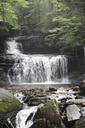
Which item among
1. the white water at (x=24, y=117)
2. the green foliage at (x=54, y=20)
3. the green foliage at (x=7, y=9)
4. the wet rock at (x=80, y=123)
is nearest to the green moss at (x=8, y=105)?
the white water at (x=24, y=117)

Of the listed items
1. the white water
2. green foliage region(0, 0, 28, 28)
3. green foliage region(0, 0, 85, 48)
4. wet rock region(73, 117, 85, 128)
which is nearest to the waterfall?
green foliage region(0, 0, 85, 48)

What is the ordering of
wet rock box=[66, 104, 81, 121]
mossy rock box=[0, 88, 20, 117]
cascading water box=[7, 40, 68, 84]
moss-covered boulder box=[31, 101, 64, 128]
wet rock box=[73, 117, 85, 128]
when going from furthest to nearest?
cascading water box=[7, 40, 68, 84] → mossy rock box=[0, 88, 20, 117] → wet rock box=[66, 104, 81, 121] → moss-covered boulder box=[31, 101, 64, 128] → wet rock box=[73, 117, 85, 128]

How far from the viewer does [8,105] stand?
35.7 feet

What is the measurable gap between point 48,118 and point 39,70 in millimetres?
16519

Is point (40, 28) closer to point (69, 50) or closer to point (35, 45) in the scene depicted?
point (35, 45)

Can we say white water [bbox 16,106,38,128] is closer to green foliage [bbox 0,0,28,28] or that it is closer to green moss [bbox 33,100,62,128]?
green moss [bbox 33,100,62,128]

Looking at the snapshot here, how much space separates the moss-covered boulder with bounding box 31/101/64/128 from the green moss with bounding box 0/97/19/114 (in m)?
1.37

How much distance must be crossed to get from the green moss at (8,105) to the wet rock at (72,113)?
6.55ft

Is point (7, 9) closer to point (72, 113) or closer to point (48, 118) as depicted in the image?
point (72, 113)

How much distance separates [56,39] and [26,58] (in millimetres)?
4719

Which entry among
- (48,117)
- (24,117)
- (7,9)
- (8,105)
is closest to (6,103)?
(8,105)

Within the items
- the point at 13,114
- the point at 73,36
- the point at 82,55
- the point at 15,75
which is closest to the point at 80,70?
the point at 82,55

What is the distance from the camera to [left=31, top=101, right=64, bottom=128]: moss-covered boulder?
9.19m

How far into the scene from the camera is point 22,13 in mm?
38781
